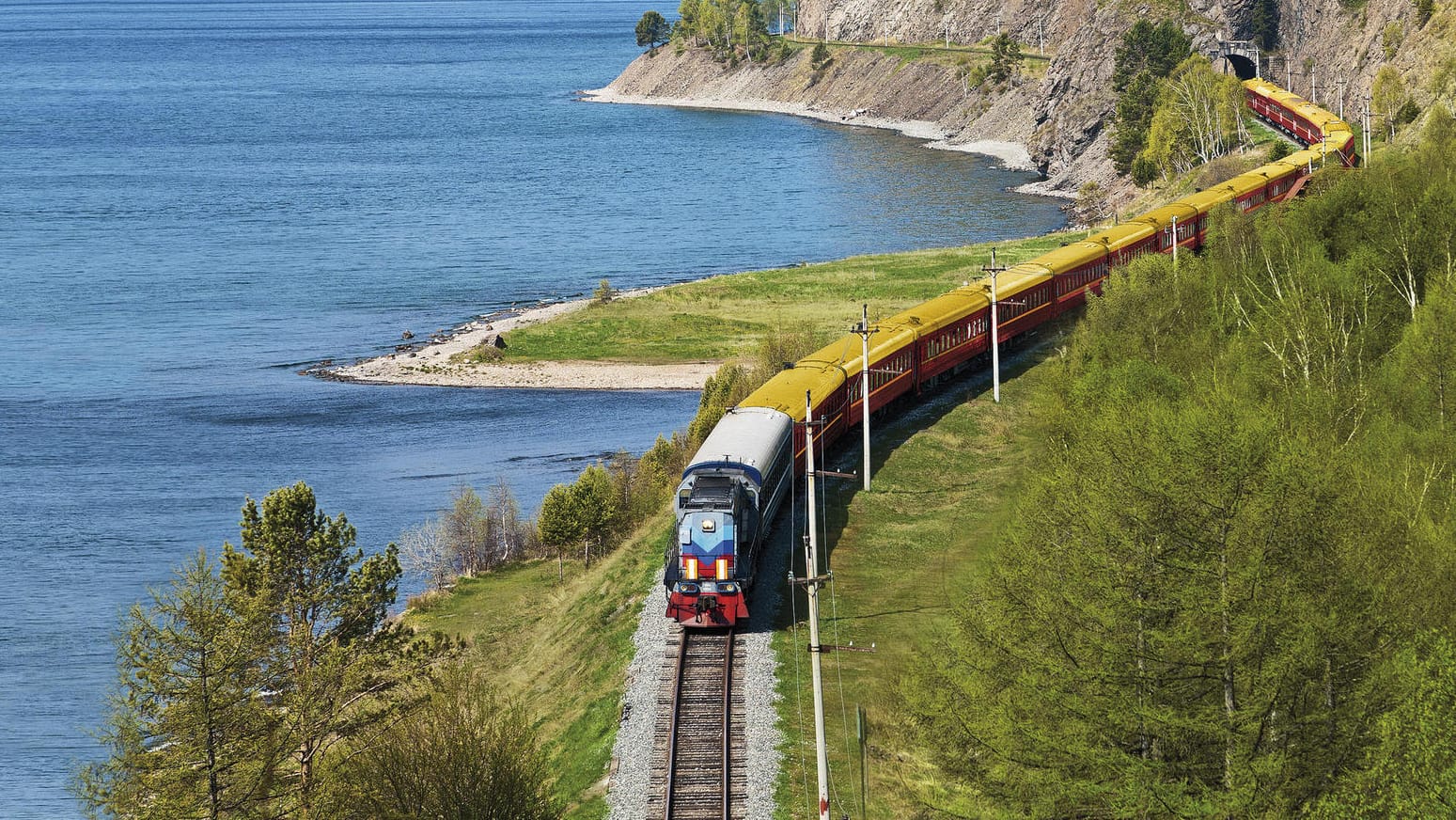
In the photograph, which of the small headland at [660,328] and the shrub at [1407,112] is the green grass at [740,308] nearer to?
the small headland at [660,328]

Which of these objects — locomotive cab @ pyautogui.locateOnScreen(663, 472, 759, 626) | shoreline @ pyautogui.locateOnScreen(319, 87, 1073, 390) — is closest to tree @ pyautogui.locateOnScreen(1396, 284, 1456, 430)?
locomotive cab @ pyautogui.locateOnScreen(663, 472, 759, 626)

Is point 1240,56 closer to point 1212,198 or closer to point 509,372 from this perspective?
point 1212,198

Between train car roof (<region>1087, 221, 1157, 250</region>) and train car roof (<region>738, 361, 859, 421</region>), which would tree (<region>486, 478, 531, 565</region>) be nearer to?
train car roof (<region>738, 361, 859, 421</region>)

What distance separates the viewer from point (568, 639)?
4547 centimetres

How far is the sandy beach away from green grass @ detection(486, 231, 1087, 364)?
5.08 ft

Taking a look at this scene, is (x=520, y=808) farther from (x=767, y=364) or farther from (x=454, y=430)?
(x=454, y=430)

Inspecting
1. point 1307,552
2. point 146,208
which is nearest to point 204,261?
point 146,208

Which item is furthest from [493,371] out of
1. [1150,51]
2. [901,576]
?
[1150,51]

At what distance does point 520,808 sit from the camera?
29.6m

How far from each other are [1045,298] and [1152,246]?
1110 centimetres

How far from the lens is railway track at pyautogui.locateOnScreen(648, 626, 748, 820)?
3100 cm

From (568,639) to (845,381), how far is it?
13689 mm

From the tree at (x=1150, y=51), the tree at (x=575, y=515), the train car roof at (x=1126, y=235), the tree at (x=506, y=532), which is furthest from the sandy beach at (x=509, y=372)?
the tree at (x=1150, y=51)

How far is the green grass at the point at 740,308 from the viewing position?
4016 inches
